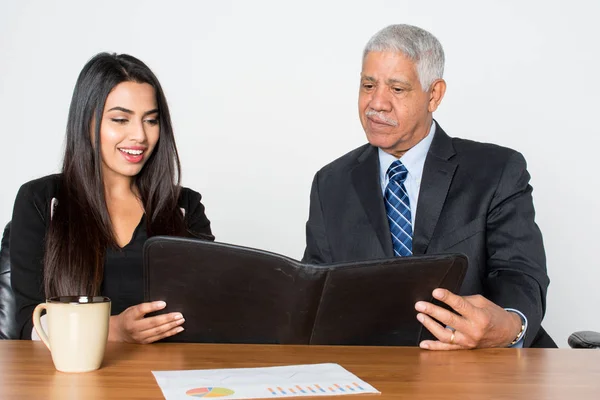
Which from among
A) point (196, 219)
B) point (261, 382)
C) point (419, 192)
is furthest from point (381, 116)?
point (261, 382)

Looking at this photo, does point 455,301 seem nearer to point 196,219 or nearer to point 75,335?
point 75,335

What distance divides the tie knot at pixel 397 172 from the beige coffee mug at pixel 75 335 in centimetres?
129

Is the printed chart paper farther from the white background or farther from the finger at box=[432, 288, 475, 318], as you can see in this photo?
the white background

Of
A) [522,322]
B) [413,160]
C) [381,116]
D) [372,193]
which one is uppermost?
[381,116]

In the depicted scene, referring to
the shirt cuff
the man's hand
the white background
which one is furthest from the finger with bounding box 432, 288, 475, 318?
the white background

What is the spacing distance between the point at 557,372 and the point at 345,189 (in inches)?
46.6

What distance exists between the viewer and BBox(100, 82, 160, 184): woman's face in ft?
7.55

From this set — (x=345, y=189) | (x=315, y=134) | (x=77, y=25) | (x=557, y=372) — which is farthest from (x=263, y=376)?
(x=77, y=25)

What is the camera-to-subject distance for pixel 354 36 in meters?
3.34

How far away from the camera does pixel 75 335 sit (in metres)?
1.22

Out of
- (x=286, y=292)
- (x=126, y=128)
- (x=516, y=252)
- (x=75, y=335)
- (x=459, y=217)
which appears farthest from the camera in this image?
(x=126, y=128)

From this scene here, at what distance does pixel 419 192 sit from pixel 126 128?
93cm

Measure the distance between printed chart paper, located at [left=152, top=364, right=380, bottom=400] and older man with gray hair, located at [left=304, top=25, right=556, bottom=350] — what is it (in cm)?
88

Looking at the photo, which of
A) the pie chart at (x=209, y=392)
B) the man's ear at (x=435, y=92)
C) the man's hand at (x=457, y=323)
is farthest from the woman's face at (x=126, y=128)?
the pie chart at (x=209, y=392)
